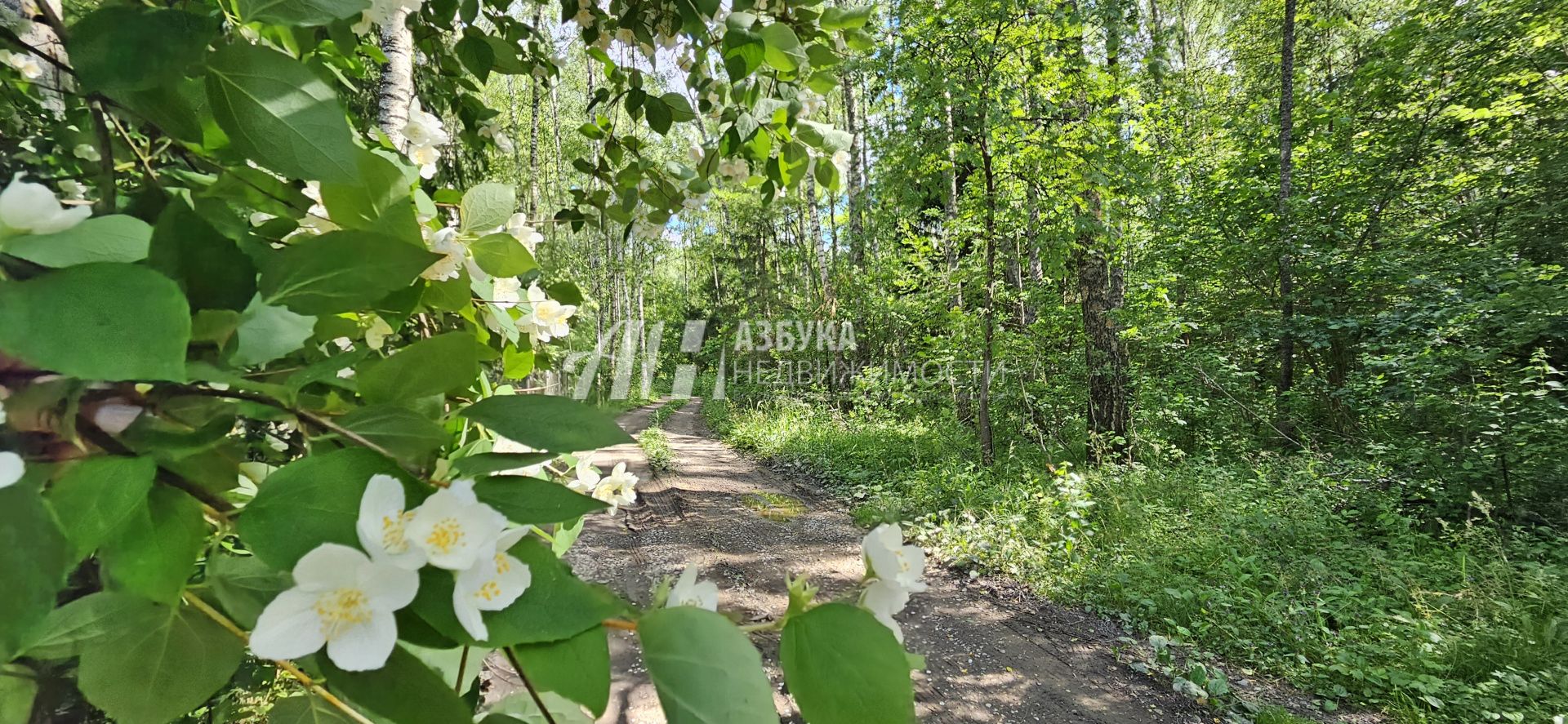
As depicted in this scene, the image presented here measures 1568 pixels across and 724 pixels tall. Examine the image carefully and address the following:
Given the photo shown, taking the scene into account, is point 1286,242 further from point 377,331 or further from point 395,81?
point 377,331

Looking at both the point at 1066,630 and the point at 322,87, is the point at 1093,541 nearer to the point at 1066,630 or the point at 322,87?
the point at 1066,630

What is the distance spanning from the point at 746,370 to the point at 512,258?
16257 mm

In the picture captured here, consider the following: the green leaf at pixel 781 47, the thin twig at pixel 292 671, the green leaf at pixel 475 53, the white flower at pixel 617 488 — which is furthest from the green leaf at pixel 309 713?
the green leaf at pixel 475 53

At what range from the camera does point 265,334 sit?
339 millimetres

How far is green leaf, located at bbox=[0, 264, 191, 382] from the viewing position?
8.1 inches

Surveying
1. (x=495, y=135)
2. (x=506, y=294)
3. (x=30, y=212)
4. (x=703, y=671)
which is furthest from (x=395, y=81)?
(x=703, y=671)

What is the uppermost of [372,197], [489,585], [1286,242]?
[1286,242]

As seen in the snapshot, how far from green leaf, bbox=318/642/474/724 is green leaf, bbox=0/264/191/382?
0.50ft

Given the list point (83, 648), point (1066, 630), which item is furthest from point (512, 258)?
point (1066, 630)

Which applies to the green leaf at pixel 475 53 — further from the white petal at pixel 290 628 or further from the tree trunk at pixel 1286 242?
the tree trunk at pixel 1286 242

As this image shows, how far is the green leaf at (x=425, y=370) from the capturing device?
0.34 m

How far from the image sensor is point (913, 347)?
1009 cm

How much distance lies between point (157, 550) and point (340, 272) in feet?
0.48

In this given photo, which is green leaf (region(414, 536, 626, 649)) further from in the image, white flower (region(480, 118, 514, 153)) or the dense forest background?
the dense forest background
